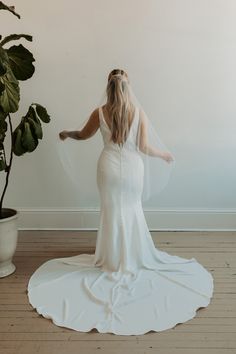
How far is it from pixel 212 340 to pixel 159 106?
2.07 m

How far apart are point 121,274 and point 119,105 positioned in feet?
3.96

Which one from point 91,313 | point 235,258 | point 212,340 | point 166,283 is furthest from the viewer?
point 235,258

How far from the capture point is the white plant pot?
8.66 ft

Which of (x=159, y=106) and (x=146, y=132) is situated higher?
(x=159, y=106)

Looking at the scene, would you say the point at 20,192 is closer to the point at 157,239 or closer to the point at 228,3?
the point at 157,239

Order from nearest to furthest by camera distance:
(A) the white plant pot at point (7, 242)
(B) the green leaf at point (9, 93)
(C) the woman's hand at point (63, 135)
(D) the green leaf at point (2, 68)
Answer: (D) the green leaf at point (2, 68), (B) the green leaf at point (9, 93), (A) the white plant pot at point (7, 242), (C) the woman's hand at point (63, 135)

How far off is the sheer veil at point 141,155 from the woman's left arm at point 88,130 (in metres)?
0.08

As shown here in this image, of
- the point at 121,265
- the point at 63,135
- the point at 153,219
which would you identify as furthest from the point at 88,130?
the point at 153,219

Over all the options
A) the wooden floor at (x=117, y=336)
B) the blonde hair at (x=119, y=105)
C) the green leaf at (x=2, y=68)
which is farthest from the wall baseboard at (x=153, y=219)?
the green leaf at (x=2, y=68)

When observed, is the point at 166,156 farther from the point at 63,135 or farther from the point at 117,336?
the point at 117,336

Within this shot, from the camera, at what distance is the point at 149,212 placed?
3.53m

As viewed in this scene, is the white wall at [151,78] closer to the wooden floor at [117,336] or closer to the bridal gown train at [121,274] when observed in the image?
the bridal gown train at [121,274]

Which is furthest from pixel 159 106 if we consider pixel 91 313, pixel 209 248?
pixel 91 313

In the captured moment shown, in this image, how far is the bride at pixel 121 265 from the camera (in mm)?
2271
